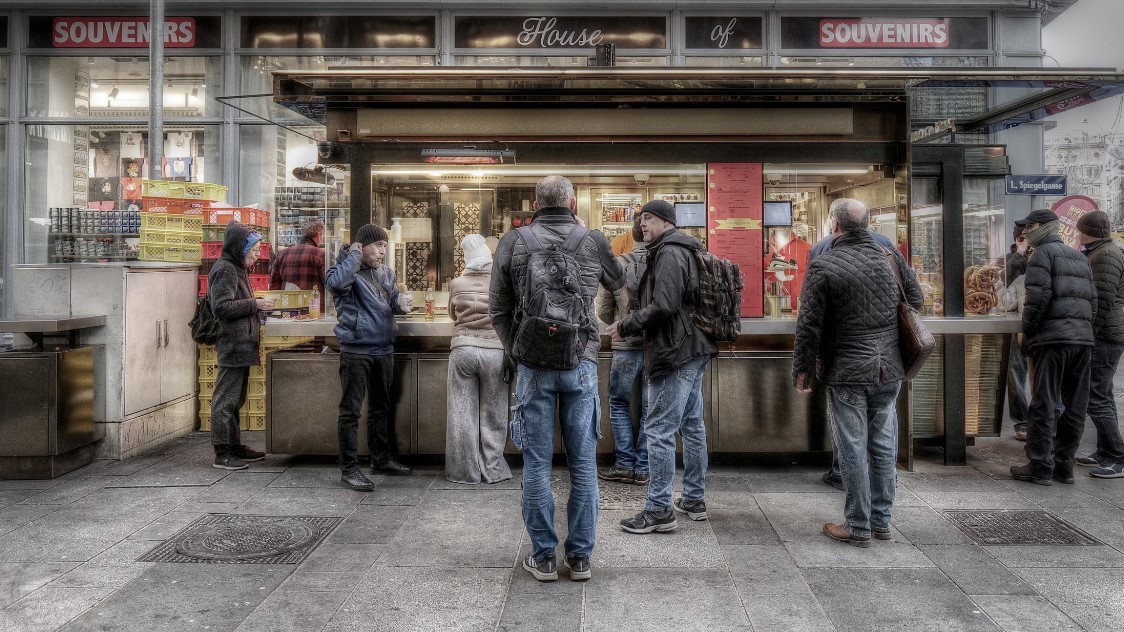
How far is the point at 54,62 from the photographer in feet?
38.4

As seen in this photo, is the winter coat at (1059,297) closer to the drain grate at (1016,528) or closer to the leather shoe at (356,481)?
the drain grate at (1016,528)

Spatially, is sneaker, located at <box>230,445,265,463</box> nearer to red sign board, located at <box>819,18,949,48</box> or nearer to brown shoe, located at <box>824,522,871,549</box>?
brown shoe, located at <box>824,522,871,549</box>

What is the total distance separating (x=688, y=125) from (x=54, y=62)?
9.79 metres

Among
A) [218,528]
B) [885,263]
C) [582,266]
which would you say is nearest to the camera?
[582,266]

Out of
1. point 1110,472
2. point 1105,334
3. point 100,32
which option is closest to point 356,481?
point 1110,472

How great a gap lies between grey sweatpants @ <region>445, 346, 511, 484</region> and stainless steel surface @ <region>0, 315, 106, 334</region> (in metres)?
3.10

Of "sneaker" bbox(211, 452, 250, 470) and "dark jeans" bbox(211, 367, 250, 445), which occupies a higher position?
"dark jeans" bbox(211, 367, 250, 445)

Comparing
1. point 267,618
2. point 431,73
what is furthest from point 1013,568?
point 431,73

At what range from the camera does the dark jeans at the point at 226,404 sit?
6.75 meters

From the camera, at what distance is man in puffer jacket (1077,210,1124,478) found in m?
6.51

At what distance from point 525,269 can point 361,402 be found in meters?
2.68

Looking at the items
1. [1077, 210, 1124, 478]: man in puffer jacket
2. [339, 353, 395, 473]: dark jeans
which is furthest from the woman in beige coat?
[1077, 210, 1124, 478]: man in puffer jacket

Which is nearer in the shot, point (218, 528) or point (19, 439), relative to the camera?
point (218, 528)

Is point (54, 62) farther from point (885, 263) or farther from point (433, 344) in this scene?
point (885, 263)
